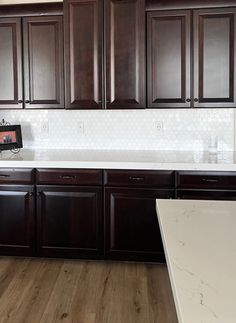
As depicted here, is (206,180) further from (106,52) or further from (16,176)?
(16,176)

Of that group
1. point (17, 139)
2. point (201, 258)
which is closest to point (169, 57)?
point (17, 139)

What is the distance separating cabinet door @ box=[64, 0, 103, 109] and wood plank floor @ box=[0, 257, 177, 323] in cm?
137

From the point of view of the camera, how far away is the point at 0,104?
10.1 feet

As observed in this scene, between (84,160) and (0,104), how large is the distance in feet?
3.30

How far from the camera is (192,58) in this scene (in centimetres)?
283

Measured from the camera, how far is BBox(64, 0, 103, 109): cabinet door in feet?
9.37

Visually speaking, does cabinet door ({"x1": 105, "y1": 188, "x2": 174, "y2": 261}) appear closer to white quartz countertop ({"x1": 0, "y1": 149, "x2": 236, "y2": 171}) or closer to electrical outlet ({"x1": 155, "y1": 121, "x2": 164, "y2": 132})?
white quartz countertop ({"x1": 0, "y1": 149, "x2": 236, "y2": 171})

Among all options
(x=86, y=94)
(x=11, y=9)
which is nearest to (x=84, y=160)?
(x=86, y=94)

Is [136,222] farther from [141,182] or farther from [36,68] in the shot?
[36,68]

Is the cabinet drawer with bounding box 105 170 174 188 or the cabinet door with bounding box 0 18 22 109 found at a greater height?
→ the cabinet door with bounding box 0 18 22 109

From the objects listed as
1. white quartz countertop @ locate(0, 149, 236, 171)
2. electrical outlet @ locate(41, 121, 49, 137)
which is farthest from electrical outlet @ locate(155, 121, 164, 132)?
electrical outlet @ locate(41, 121, 49, 137)

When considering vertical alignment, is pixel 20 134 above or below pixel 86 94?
below

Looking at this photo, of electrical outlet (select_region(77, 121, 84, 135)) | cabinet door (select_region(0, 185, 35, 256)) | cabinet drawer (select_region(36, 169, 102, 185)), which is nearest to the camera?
cabinet drawer (select_region(36, 169, 102, 185))

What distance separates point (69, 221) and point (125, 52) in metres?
1.46
